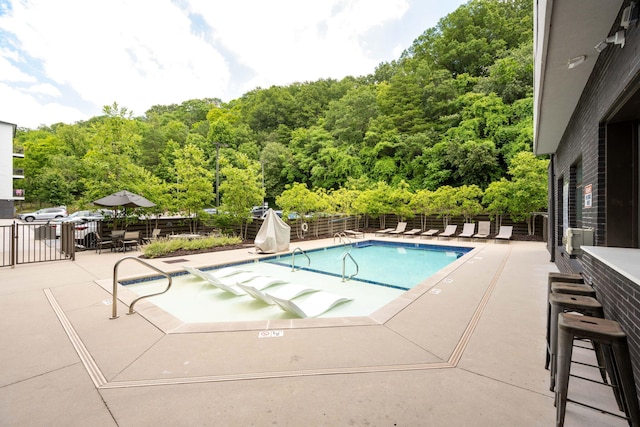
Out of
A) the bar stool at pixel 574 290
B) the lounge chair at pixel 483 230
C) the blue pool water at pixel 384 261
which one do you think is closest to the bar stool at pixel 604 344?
the bar stool at pixel 574 290

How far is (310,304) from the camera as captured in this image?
4.69 meters

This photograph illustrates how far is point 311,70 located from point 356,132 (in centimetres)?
2014

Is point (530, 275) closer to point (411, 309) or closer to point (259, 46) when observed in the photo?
point (411, 309)

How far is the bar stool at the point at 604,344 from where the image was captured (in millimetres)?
1502

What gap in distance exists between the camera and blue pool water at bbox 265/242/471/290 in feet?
25.1

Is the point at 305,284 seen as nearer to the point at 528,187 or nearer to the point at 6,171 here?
the point at 528,187

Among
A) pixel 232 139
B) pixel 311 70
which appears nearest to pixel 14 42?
pixel 232 139

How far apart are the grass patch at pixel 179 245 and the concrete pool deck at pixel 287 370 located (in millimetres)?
4461

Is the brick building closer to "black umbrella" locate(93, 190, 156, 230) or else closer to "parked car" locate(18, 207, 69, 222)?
"black umbrella" locate(93, 190, 156, 230)

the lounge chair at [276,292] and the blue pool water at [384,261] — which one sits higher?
the lounge chair at [276,292]

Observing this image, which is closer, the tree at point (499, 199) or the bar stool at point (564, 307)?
the bar stool at point (564, 307)

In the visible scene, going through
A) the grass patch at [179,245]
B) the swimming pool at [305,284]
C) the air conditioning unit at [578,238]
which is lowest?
the swimming pool at [305,284]

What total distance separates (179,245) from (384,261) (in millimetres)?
6851

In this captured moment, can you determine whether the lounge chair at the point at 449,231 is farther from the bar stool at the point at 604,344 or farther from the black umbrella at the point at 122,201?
the bar stool at the point at 604,344
